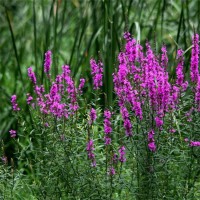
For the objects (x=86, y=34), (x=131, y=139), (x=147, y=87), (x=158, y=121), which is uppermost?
(x=147, y=87)

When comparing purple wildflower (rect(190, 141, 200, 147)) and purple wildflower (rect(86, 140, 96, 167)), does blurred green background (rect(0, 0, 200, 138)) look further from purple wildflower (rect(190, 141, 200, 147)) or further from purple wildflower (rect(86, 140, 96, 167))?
purple wildflower (rect(190, 141, 200, 147))

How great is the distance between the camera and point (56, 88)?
3201mm

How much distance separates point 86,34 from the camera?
6.20 m

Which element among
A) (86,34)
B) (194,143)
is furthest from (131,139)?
(86,34)

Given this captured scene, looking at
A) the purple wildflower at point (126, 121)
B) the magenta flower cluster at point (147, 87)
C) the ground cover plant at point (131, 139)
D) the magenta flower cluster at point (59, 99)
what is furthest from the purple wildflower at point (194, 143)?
the magenta flower cluster at point (59, 99)

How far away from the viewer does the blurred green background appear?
417 centimetres

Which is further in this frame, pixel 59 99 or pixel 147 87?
pixel 59 99

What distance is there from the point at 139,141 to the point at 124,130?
18 cm

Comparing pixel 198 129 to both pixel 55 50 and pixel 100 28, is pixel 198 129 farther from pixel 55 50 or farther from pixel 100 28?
pixel 100 28

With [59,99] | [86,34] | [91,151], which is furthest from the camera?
[86,34]

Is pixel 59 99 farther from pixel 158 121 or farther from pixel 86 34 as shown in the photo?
pixel 86 34

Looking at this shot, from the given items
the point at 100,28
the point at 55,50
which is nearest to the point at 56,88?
the point at 55,50

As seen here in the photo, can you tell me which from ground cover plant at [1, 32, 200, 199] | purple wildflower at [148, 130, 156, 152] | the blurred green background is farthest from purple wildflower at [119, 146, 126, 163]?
the blurred green background

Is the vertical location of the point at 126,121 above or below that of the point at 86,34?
above
